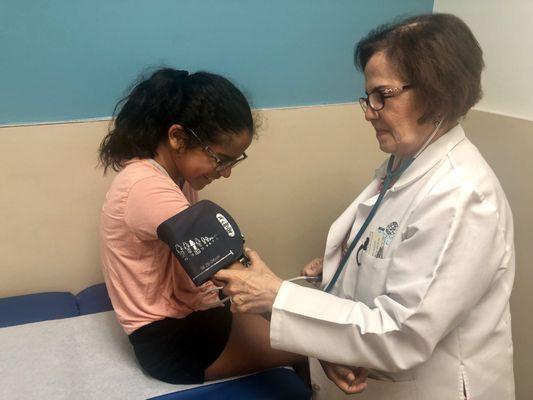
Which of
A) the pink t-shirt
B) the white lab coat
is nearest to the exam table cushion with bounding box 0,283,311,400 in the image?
the pink t-shirt

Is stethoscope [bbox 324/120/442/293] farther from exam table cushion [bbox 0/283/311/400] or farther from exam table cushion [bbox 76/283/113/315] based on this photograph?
exam table cushion [bbox 76/283/113/315]

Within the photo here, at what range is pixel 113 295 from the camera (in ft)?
4.17

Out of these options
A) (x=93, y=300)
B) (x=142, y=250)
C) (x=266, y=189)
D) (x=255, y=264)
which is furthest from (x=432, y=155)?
(x=93, y=300)

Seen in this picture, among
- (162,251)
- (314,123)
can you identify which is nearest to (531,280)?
(314,123)

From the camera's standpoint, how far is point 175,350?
49.5 inches

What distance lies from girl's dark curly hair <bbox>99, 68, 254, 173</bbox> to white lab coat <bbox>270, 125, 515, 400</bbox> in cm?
43

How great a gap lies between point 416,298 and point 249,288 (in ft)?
1.12

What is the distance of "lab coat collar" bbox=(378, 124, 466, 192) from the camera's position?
988 millimetres

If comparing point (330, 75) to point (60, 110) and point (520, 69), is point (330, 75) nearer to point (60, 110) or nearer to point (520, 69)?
point (520, 69)

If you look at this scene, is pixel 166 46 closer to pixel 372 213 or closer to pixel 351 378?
pixel 372 213

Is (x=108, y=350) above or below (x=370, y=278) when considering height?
below

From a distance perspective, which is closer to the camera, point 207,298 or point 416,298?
point 416,298

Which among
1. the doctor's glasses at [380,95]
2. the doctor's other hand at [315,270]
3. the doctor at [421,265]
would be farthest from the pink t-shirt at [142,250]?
the doctor's glasses at [380,95]

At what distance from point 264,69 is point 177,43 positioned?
34cm
